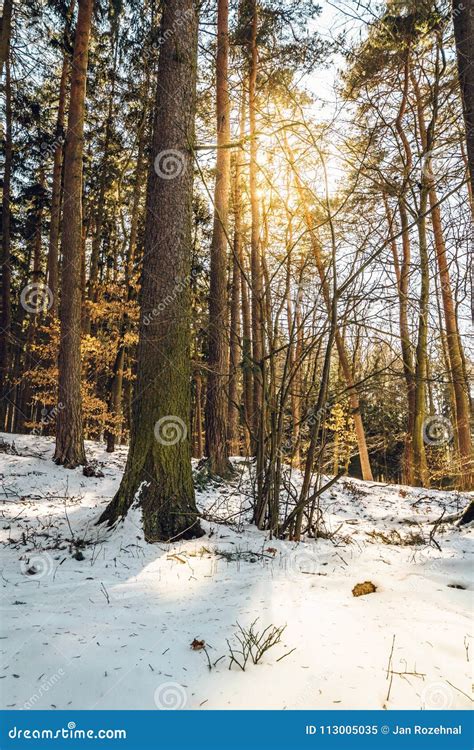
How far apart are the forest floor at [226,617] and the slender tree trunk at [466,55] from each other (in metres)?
3.87

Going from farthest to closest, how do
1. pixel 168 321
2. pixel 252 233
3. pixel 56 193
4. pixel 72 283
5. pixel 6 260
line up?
pixel 6 260 → pixel 56 193 → pixel 252 233 → pixel 72 283 → pixel 168 321

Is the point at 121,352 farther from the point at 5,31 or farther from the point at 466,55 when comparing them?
the point at 466,55

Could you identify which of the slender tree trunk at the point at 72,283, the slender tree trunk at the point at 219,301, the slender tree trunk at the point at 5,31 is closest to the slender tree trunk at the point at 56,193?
the slender tree trunk at the point at 72,283

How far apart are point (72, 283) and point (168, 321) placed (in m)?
4.94

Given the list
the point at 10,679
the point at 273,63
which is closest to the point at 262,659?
the point at 10,679

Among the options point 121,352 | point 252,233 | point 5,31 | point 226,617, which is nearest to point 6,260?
point 121,352

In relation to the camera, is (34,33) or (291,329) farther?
(34,33)

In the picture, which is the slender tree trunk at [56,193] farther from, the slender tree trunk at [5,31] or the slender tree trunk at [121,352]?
the slender tree trunk at [5,31]

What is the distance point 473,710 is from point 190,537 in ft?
8.72

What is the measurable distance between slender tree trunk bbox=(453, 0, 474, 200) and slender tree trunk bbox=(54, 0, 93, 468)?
6.44 m

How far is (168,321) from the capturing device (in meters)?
4.15

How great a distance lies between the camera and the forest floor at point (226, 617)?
158 centimetres
